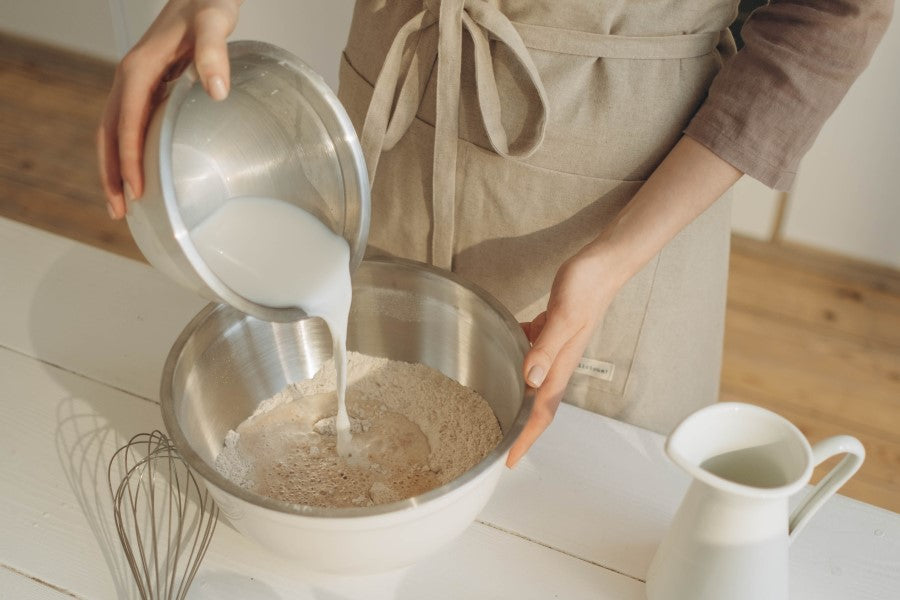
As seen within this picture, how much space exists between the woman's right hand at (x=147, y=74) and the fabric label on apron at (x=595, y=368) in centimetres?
46

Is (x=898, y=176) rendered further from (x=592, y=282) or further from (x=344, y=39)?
(x=592, y=282)

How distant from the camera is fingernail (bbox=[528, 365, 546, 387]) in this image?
1.99ft

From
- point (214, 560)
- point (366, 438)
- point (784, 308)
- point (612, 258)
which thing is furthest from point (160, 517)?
point (784, 308)

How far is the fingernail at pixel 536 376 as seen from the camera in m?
0.61

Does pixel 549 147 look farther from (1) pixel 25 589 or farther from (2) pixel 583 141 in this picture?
(1) pixel 25 589

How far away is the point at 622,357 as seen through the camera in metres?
0.88

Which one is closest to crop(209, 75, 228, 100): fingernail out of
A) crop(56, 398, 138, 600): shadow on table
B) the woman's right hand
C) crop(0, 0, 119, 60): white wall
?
the woman's right hand

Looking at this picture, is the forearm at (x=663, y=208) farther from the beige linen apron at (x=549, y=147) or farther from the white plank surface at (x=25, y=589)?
the white plank surface at (x=25, y=589)

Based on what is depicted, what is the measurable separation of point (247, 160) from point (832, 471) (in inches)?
17.1

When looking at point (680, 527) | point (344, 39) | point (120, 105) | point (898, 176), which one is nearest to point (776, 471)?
point (680, 527)

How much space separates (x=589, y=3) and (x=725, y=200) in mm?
233

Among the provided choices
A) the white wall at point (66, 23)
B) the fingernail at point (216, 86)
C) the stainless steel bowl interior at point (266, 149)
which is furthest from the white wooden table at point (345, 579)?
the white wall at point (66, 23)

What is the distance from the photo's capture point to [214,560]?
65 cm

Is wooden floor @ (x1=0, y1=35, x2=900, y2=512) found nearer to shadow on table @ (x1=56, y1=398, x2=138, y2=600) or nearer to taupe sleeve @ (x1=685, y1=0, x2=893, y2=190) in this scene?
taupe sleeve @ (x1=685, y1=0, x2=893, y2=190)
